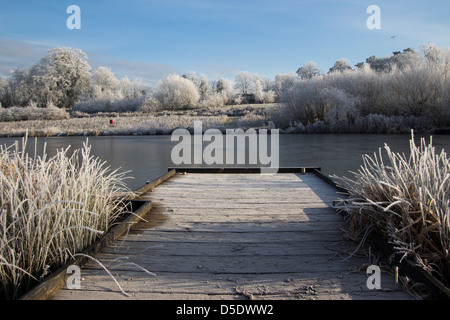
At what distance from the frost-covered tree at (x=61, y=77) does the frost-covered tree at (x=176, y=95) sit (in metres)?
9.94

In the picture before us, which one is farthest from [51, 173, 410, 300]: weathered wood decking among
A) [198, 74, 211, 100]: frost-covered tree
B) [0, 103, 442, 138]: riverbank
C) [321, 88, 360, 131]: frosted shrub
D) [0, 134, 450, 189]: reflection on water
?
[198, 74, 211, 100]: frost-covered tree

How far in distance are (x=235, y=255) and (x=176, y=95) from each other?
27.0m

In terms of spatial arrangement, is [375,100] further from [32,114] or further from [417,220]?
[32,114]

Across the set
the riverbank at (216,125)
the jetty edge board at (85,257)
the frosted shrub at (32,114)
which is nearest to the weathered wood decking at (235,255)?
the jetty edge board at (85,257)

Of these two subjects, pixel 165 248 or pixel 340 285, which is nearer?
pixel 340 285

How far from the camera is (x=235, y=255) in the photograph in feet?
5.82

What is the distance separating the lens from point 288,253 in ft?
5.86

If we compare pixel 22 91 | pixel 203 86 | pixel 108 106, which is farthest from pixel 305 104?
pixel 22 91

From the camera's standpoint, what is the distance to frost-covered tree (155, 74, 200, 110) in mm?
27781

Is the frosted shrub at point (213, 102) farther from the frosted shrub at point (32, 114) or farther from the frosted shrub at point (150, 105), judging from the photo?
the frosted shrub at point (32, 114)

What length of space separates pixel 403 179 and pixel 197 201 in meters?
1.59

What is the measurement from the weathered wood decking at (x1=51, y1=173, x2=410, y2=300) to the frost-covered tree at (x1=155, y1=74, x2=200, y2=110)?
2547cm
